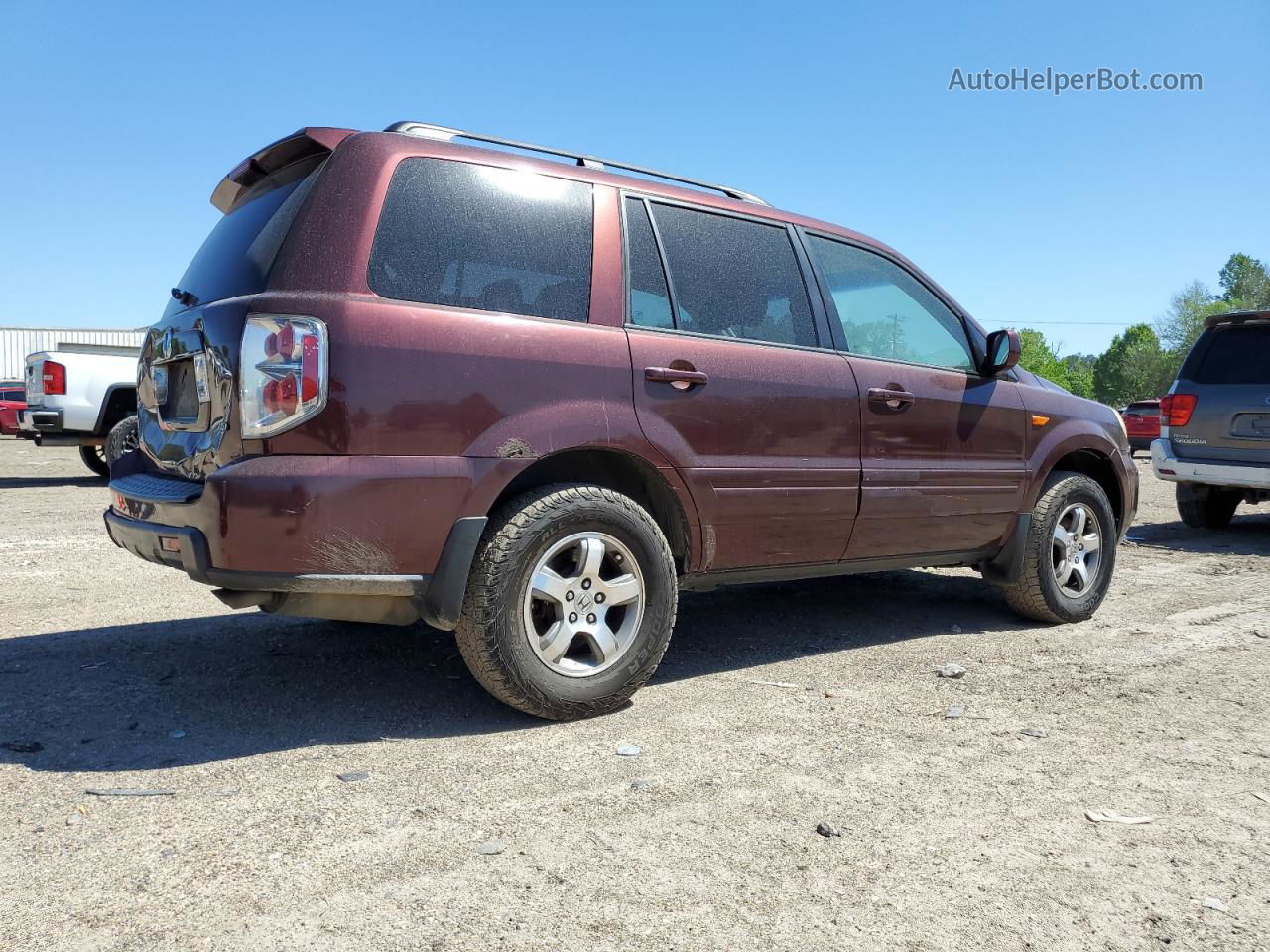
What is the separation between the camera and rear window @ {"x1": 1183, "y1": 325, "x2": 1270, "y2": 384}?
343 inches

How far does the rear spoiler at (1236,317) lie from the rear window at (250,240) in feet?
26.4

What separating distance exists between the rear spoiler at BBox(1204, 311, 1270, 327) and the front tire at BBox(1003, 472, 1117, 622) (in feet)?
14.5

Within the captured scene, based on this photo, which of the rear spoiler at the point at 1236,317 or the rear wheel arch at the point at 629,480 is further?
the rear spoiler at the point at 1236,317

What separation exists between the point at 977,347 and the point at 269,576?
3.52 meters

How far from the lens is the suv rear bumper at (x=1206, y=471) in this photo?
8.42 meters

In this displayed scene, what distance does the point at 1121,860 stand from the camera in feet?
7.65

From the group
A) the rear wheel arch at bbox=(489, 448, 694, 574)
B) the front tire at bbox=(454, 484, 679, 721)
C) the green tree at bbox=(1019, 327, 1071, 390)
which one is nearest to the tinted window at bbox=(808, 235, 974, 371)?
the rear wheel arch at bbox=(489, 448, 694, 574)

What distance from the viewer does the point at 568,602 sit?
129 inches

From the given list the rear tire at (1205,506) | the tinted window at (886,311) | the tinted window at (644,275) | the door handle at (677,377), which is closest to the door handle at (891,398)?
the tinted window at (886,311)

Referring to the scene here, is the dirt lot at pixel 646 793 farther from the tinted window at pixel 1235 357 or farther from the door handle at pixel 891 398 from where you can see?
the tinted window at pixel 1235 357

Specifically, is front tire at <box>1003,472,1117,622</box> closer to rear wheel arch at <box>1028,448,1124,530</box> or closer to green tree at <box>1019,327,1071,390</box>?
rear wheel arch at <box>1028,448,1124,530</box>

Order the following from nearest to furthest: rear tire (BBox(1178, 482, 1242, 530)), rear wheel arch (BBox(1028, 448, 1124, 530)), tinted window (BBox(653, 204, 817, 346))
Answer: tinted window (BBox(653, 204, 817, 346)) < rear wheel arch (BBox(1028, 448, 1124, 530)) < rear tire (BBox(1178, 482, 1242, 530))

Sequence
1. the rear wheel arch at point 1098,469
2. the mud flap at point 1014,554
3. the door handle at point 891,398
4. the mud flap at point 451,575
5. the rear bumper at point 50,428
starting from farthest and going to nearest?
the rear bumper at point 50,428 → the rear wheel arch at point 1098,469 → the mud flap at point 1014,554 → the door handle at point 891,398 → the mud flap at point 451,575

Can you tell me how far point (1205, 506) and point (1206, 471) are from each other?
0.88 m
